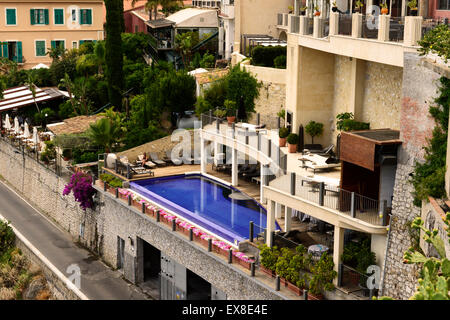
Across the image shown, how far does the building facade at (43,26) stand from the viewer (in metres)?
61.0

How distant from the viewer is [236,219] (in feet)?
94.8

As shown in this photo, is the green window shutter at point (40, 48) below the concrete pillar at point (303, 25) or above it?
below

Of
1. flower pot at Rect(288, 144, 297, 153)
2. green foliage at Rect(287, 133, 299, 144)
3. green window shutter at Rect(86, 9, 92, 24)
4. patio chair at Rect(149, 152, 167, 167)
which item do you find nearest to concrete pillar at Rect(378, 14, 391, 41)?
green foliage at Rect(287, 133, 299, 144)

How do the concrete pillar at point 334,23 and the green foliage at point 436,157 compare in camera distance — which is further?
the concrete pillar at point 334,23

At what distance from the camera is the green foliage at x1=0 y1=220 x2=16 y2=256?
34531 millimetres

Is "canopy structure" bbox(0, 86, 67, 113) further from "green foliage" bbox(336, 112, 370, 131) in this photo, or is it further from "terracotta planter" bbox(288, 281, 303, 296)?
"terracotta planter" bbox(288, 281, 303, 296)

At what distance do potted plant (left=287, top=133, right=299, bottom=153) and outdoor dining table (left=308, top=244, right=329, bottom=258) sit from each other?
822 centimetres

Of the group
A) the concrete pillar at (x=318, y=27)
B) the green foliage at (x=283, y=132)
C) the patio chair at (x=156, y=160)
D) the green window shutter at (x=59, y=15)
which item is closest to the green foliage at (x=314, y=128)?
the green foliage at (x=283, y=132)

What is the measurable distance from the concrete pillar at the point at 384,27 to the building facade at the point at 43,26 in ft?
142

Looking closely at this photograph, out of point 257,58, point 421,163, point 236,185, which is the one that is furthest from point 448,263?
point 257,58

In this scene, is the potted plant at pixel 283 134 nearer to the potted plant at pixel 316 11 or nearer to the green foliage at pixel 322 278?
the potted plant at pixel 316 11

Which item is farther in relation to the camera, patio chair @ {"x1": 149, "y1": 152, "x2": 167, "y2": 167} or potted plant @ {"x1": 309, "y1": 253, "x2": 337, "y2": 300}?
patio chair @ {"x1": 149, "y1": 152, "x2": 167, "y2": 167}

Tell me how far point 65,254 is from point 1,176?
16.7 metres

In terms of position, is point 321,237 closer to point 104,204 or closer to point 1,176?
point 104,204
